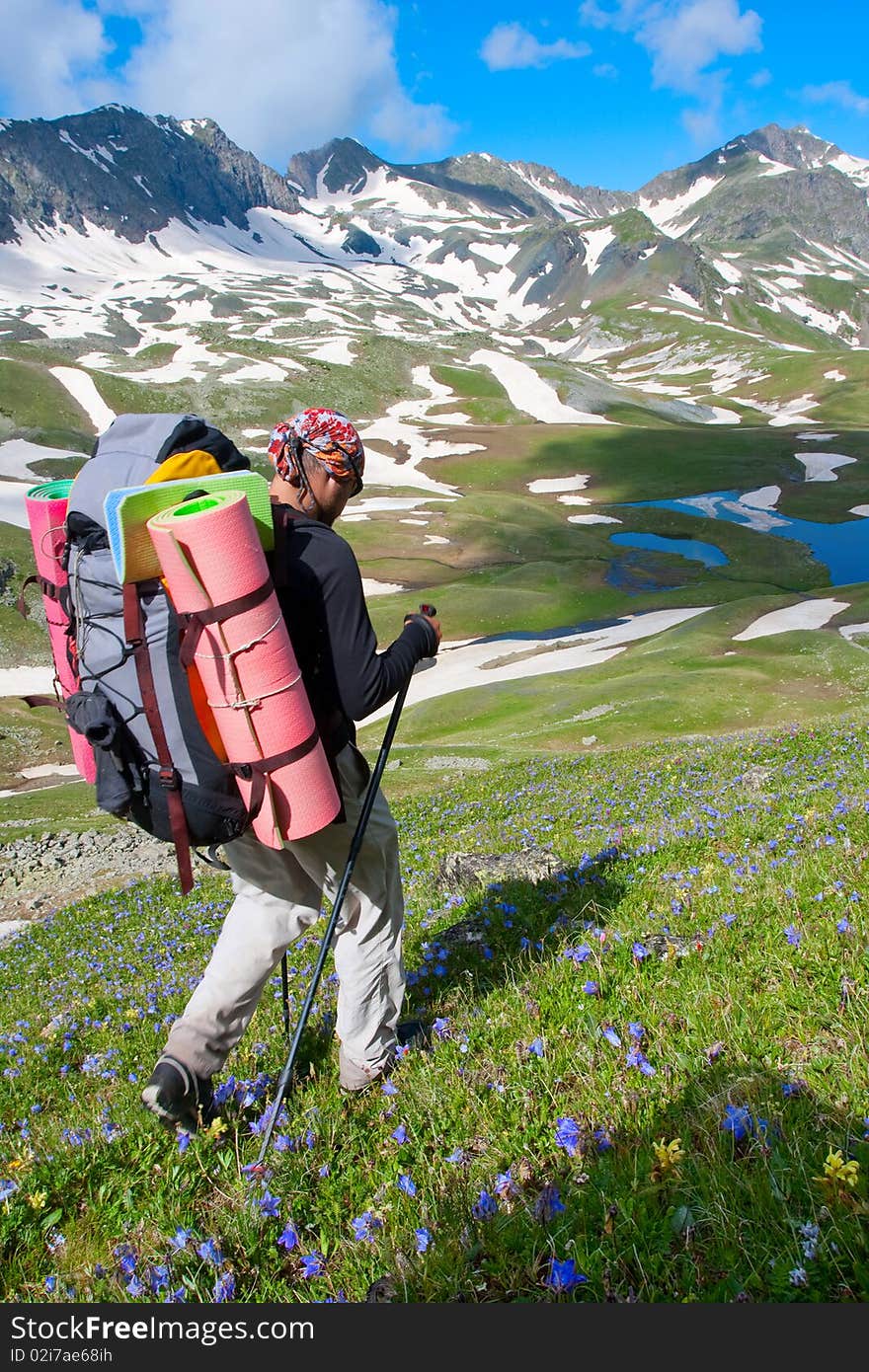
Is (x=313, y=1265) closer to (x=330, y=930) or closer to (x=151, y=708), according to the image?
(x=330, y=930)

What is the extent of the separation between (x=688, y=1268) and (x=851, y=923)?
129 inches

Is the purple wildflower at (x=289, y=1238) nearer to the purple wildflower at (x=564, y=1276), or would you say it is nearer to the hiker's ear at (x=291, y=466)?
the purple wildflower at (x=564, y=1276)

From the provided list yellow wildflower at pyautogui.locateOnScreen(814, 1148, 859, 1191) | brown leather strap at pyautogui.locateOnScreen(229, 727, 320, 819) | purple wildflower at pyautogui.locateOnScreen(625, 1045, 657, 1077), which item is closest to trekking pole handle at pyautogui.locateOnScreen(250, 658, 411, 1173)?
brown leather strap at pyautogui.locateOnScreen(229, 727, 320, 819)

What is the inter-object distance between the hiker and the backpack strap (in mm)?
681

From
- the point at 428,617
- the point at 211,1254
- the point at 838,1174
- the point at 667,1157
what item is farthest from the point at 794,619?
the point at 211,1254

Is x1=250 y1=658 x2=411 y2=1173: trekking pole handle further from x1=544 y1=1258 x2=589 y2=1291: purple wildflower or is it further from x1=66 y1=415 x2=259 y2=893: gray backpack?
x1=544 y1=1258 x2=589 y2=1291: purple wildflower

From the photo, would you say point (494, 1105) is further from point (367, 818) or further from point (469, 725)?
point (469, 725)

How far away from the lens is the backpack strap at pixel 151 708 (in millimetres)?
5098

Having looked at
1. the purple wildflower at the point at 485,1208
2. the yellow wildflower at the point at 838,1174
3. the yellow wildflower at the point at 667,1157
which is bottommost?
the purple wildflower at the point at 485,1208

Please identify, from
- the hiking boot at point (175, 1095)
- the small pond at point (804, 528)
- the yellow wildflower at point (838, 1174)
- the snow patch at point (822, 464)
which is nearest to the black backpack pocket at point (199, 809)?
the hiking boot at point (175, 1095)

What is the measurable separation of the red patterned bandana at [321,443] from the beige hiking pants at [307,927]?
2260 millimetres

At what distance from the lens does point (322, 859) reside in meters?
6.13

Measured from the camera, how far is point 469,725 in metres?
50.8

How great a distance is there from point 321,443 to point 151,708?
242 cm
